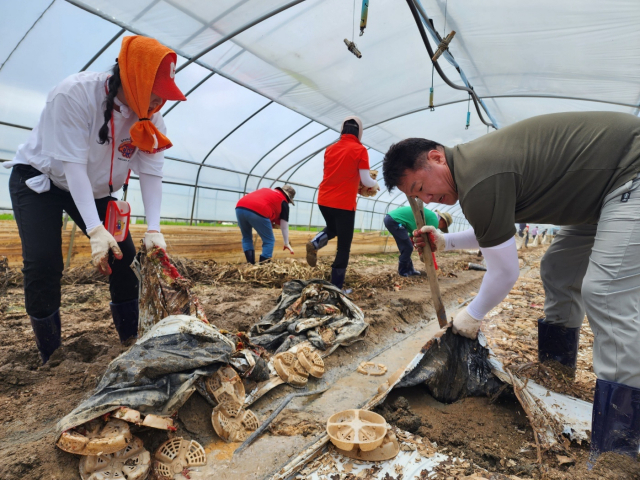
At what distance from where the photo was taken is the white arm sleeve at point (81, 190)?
68.7 inches

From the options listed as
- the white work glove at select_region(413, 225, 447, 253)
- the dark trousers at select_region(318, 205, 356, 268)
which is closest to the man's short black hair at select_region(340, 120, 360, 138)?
the dark trousers at select_region(318, 205, 356, 268)

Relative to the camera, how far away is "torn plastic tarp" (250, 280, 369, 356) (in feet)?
8.77

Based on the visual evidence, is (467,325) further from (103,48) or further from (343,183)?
(103,48)

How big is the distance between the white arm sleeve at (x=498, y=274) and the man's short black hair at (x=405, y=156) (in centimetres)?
55

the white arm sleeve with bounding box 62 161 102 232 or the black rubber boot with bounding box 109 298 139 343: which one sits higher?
the white arm sleeve with bounding box 62 161 102 232

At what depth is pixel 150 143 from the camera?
78.0 inches

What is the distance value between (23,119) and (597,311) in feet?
26.8

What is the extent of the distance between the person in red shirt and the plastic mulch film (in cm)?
212

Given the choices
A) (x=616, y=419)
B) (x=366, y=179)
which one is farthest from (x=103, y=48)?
(x=616, y=419)

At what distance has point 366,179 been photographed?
13.4 ft

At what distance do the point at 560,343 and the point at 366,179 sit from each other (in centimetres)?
245

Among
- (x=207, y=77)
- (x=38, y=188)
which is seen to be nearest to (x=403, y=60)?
(x=207, y=77)

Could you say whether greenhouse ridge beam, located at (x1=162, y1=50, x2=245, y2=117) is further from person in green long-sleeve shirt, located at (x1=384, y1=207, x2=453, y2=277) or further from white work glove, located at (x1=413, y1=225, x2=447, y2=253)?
white work glove, located at (x1=413, y1=225, x2=447, y2=253)

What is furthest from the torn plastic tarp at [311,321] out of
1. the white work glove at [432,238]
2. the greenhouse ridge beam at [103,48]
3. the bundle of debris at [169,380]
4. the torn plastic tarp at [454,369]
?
the greenhouse ridge beam at [103,48]
